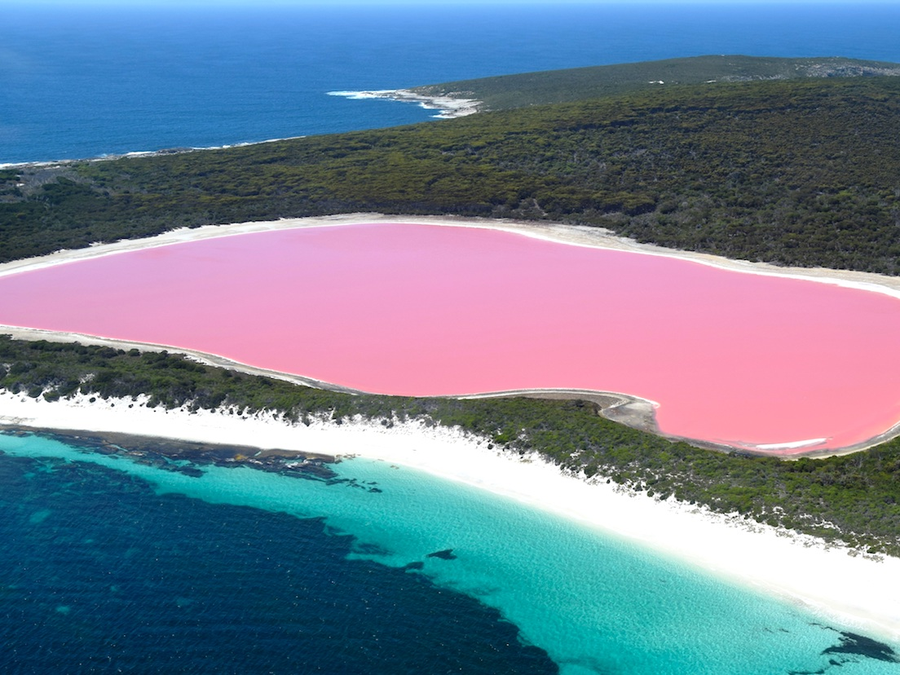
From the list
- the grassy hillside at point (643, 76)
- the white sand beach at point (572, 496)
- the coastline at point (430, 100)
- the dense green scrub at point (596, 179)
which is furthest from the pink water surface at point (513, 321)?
the grassy hillside at point (643, 76)

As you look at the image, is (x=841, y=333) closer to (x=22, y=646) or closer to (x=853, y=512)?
(x=853, y=512)

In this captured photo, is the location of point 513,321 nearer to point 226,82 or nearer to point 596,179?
point 596,179

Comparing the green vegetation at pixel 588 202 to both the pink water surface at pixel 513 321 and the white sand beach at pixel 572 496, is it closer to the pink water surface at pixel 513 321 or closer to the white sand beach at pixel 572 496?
the white sand beach at pixel 572 496

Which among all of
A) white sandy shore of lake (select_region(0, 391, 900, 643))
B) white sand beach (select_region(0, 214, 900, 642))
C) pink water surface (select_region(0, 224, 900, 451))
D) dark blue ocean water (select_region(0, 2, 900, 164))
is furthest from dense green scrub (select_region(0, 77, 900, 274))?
white sandy shore of lake (select_region(0, 391, 900, 643))

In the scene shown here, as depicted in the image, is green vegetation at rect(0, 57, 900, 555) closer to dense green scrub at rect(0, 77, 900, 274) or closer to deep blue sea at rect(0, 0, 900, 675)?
dense green scrub at rect(0, 77, 900, 274)

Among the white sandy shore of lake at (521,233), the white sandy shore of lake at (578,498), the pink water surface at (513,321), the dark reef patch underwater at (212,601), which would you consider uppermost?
the white sandy shore of lake at (521,233)
